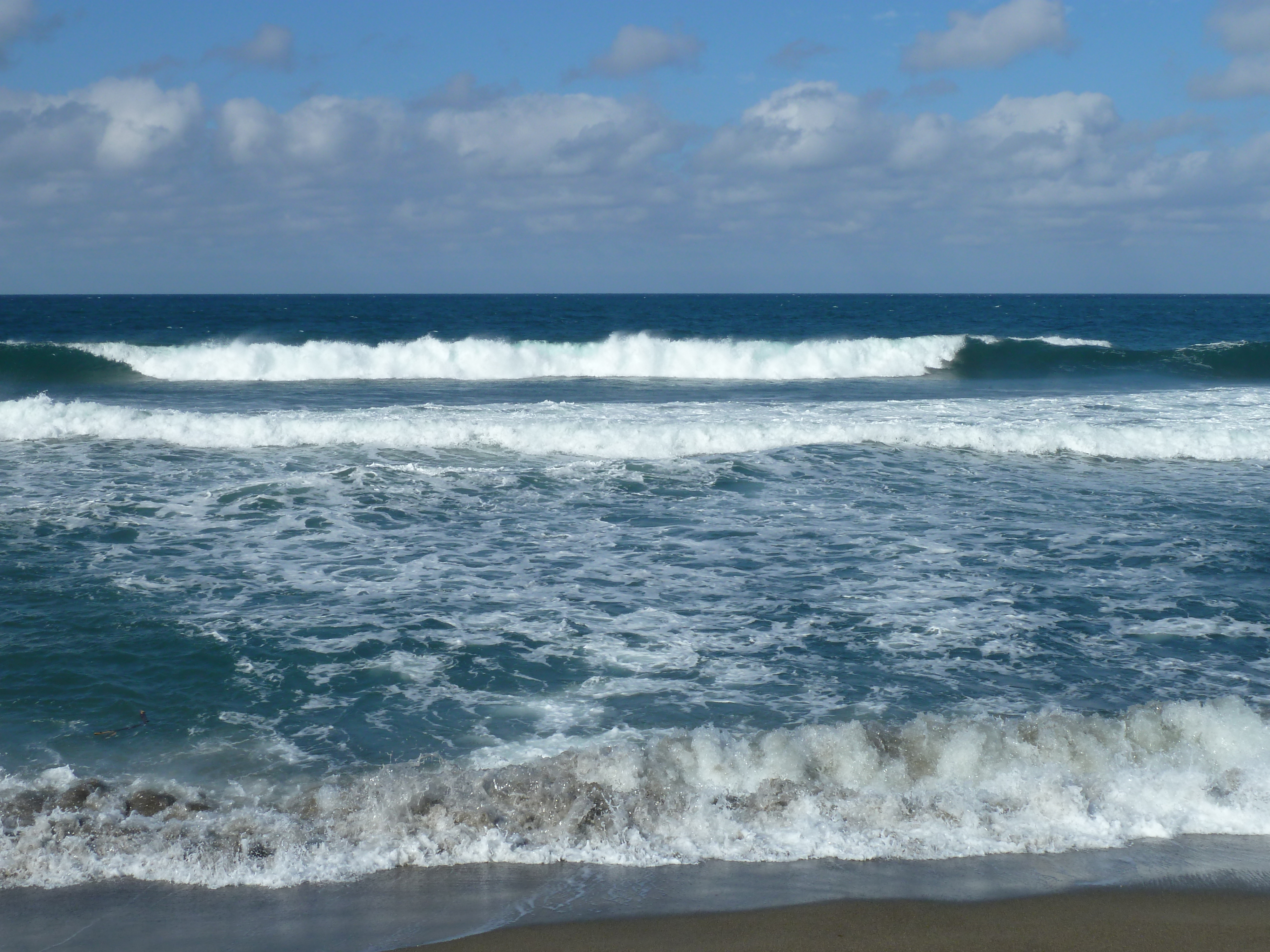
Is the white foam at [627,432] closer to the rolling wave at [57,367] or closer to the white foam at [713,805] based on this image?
the white foam at [713,805]

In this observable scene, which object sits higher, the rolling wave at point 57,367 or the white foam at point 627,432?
the rolling wave at point 57,367

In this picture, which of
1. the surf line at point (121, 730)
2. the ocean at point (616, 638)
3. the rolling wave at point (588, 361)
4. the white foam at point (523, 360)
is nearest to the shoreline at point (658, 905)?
the ocean at point (616, 638)

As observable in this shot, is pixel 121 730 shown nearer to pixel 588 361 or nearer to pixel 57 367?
pixel 588 361

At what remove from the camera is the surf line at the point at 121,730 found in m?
5.47

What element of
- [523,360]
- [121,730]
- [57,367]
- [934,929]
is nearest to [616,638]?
[121,730]

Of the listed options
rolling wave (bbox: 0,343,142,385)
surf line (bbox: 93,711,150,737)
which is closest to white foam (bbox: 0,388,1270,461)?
surf line (bbox: 93,711,150,737)

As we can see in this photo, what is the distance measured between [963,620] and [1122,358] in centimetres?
2901

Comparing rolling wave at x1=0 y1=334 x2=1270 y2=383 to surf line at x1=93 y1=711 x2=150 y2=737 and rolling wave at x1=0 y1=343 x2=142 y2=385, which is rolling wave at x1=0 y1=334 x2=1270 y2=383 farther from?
surf line at x1=93 y1=711 x2=150 y2=737

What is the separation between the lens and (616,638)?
23.3 ft

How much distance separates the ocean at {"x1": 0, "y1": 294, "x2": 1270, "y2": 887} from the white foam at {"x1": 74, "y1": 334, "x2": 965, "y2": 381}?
11635 mm

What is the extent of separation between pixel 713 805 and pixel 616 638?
96.2 inches

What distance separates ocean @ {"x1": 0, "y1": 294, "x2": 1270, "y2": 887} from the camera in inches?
183

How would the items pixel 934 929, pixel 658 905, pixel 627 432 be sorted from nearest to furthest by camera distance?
pixel 934 929
pixel 658 905
pixel 627 432

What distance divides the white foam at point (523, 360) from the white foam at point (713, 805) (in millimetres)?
22658
